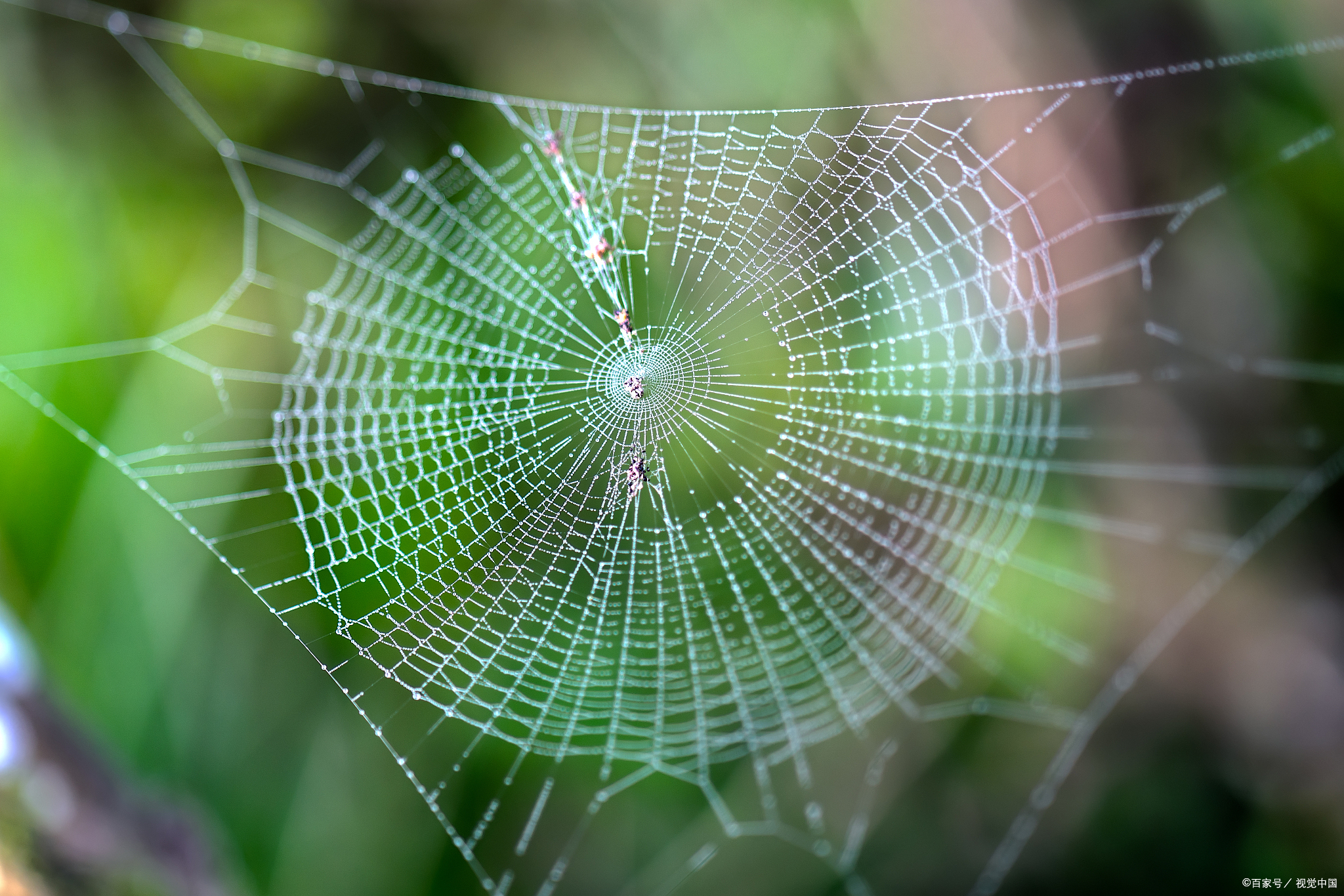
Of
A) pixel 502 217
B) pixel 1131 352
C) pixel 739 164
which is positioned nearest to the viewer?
pixel 739 164

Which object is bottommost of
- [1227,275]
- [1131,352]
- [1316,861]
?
[1316,861]

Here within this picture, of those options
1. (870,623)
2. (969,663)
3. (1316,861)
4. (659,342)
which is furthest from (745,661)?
(1316,861)

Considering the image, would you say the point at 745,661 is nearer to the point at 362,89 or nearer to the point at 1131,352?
the point at 1131,352

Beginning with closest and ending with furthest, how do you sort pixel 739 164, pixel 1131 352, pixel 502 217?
pixel 739 164, pixel 502 217, pixel 1131 352

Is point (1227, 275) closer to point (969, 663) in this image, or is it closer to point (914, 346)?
point (914, 346)

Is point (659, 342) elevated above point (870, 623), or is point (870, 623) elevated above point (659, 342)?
point (659, 342)

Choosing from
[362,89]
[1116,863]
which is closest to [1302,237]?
[1116,863]

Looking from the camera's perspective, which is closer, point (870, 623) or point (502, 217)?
point (502, 217)
